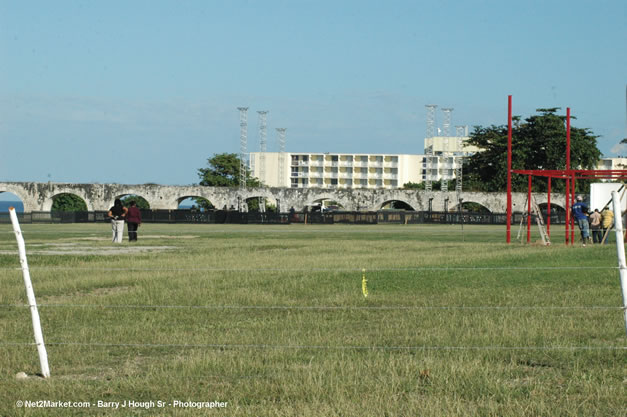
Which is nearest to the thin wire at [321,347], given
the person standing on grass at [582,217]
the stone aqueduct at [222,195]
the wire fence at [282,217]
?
the person standing on grass at [582,217]

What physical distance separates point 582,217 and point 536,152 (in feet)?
210

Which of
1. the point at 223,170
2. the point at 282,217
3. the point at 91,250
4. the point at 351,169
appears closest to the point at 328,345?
the point at 91,250

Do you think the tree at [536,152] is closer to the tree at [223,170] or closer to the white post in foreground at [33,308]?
the tree at [223,170]

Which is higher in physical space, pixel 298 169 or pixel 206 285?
pixel 298 169

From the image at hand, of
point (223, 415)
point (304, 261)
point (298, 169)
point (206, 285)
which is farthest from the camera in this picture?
point (298, 169)

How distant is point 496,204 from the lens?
265ft

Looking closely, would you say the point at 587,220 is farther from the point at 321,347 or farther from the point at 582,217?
the point at 321,347

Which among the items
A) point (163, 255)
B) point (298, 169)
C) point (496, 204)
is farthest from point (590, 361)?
point (298, 169)

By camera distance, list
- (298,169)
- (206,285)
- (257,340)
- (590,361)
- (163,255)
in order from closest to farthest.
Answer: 1. (590,361)
2. (257,340)
3. (206,285)
4. (163,255)
5. (298,169)

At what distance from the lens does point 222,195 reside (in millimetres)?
84250

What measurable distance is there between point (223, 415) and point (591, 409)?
2562mm

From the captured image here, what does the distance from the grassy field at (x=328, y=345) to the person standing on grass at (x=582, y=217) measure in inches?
458

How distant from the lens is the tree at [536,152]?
86.0m

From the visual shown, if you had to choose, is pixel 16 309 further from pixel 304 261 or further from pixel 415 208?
pixel 415 208
